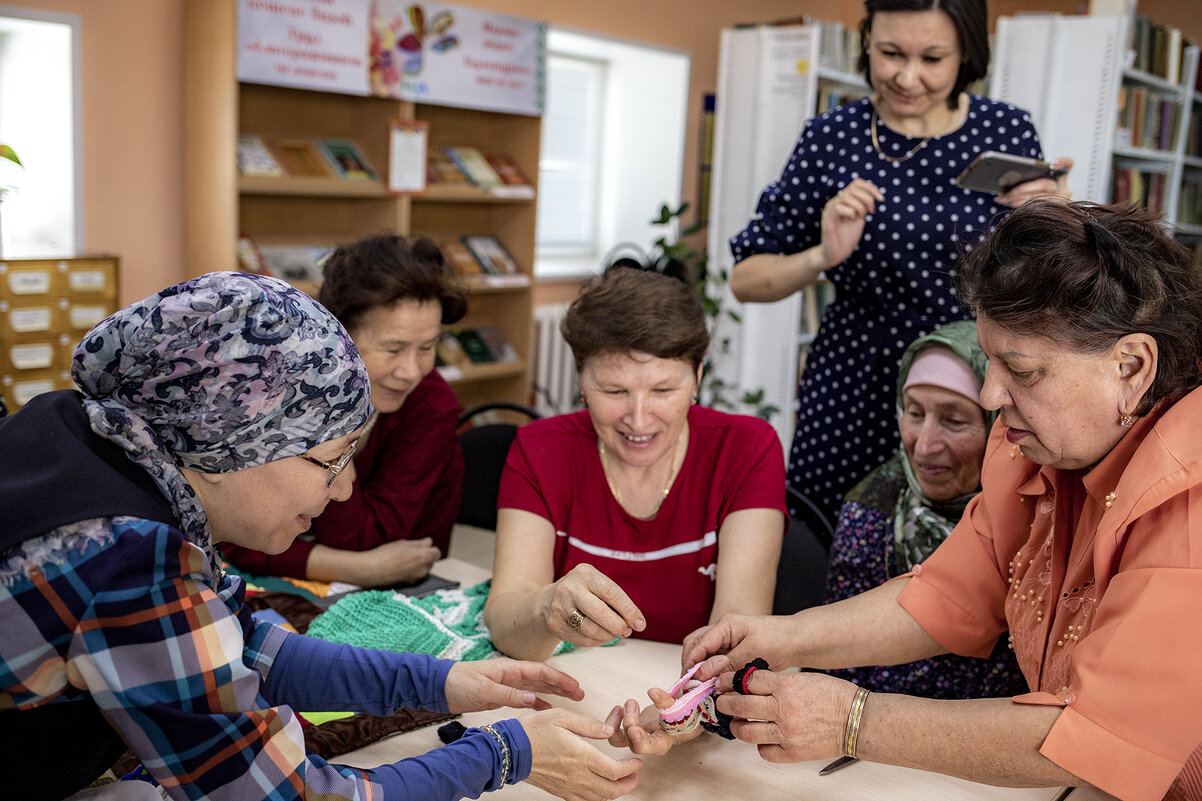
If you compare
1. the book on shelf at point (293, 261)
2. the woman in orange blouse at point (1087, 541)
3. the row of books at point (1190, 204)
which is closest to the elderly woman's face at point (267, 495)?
the woman in orange blouse at point (1087, 541)

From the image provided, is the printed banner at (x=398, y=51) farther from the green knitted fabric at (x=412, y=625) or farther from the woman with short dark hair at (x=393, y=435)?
the green knitted fabric at (x=412, y=625)

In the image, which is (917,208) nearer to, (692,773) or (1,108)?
(692,773)

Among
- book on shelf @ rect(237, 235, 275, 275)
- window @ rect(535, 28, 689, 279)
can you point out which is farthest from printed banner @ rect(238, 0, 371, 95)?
window @ rect(535, 28, 689, 279)

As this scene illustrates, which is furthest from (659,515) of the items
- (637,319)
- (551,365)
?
(551,365)

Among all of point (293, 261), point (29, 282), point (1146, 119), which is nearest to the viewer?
point (29, 282)

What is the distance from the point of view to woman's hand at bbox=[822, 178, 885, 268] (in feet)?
7.48

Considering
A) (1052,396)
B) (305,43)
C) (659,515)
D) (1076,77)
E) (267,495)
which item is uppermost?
(1076,77)

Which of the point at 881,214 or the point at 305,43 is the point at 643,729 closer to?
the point at 881,214

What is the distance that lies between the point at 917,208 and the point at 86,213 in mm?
3024

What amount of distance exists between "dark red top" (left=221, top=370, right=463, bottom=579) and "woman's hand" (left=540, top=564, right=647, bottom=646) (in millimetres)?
707

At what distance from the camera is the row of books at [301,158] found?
3.89m

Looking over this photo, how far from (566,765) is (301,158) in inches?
134

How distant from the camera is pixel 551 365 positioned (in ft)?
18.0

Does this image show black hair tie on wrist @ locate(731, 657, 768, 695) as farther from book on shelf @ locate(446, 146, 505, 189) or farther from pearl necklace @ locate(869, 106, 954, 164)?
book on shelf @ locate(446, 146, 505, 189)
